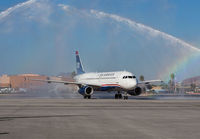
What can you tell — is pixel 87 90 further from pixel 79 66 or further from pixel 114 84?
pixel 79 66

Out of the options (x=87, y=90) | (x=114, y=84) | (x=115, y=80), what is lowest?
(x=87, y=90)

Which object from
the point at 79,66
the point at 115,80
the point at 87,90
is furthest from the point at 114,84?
the point at 79,66

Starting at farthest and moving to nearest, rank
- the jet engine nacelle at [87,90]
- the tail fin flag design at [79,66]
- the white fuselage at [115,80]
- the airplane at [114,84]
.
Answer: the tail fin flag design at [79,66]
the jet engine nacelle at [87,90]
the airplane at [114,84]
the white fuselage at [115,80]

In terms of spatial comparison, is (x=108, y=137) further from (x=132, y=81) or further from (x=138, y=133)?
(x=132, y=81)

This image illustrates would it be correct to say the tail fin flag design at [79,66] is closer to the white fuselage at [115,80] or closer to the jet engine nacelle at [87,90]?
the white fuselage at [115,80]

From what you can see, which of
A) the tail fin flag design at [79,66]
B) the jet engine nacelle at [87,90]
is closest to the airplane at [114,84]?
the jet engine nacelle at [87,90]

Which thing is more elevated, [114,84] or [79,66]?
[79,66]

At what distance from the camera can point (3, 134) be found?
43.0ft

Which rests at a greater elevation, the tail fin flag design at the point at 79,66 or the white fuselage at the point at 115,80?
the tail fin flag design at the point at 79,66

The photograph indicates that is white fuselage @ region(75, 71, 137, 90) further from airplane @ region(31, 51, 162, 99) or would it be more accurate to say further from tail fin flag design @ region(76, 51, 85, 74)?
tail fin flag design @ region(76, 51, 85, 74)

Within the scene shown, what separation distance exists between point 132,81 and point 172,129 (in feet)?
122

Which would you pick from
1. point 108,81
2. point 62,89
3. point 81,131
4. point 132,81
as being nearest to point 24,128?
point 81,131

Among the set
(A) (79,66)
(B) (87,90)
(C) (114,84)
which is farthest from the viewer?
(A) (79,66)

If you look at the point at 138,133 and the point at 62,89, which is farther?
the point at 62,89
